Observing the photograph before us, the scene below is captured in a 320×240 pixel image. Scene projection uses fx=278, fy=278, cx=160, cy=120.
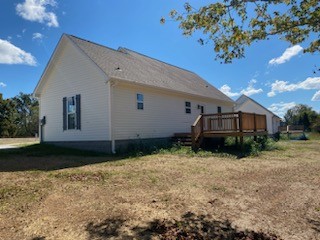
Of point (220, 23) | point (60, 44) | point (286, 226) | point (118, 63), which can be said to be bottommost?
point (286, 226)

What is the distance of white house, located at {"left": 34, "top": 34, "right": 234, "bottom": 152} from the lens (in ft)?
43.7

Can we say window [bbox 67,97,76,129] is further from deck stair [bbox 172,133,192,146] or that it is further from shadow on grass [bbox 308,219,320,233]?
shadow on grass [bbox 308,219,320,233]

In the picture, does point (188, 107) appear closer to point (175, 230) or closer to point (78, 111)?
point (78, 111)

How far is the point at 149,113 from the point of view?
1534cm

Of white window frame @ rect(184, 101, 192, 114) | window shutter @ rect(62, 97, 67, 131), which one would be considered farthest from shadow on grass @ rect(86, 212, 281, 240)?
white window frame @ rect(184, 101, 192, 114)

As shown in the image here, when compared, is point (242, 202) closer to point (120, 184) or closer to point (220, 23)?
point (120, 184)

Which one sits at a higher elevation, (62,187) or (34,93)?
(34,93)

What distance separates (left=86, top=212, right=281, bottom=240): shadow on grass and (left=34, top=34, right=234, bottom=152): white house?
29.2 ft

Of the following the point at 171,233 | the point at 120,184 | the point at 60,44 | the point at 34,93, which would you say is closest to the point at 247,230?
the point at 171,233

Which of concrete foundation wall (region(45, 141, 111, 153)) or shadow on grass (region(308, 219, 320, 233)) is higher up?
concrete foundation wall (region(45, 141, 111, 153))

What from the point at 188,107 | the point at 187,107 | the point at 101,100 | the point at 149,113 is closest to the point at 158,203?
the point at 101,100

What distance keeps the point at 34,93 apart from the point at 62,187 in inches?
506

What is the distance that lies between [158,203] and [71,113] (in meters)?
11.0

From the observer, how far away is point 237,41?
21.4 feet
